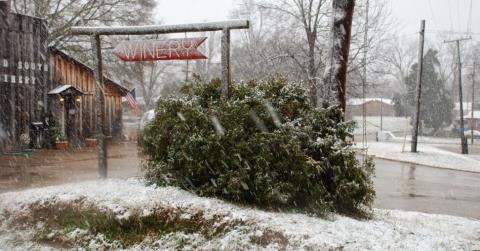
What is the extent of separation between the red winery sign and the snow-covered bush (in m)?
0.93

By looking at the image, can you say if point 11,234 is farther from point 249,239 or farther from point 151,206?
point 249,239

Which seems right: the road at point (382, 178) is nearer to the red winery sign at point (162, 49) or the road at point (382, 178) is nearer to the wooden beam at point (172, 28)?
the red winery sign at point (162, 49)

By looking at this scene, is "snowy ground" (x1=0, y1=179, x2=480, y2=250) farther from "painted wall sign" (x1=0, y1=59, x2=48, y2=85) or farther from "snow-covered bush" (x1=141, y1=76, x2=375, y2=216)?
"painted wall sign" (x1=0, y1=59, x2=48, y2=85)

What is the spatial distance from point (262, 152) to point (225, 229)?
1.27m

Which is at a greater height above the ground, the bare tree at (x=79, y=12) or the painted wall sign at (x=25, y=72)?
the bare tree at (x=79, y=12)

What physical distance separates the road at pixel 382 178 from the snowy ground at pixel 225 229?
2529 millimetres

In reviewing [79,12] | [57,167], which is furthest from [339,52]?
[79,12]

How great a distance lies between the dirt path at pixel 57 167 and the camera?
→ 10.5 meters

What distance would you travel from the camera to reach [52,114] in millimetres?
18516

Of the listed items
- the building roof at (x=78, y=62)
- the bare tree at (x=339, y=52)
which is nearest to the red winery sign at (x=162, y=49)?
the bare tree at (x=339, y=52)

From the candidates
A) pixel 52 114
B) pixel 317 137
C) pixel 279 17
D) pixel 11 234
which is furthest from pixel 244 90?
pixel 279 17

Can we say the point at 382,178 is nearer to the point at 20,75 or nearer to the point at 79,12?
the point at 20,75

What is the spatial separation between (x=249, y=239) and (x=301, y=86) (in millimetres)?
3033

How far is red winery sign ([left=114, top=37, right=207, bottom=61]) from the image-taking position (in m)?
8.19
